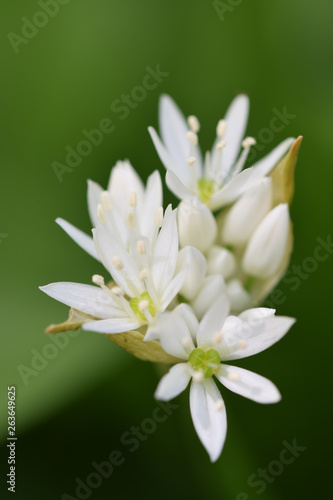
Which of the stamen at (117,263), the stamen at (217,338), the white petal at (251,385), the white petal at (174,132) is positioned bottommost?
the white petal at (251,385)

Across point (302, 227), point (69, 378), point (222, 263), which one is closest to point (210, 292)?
point (222, 263)

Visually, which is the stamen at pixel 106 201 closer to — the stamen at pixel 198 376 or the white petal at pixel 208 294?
the white petal at pixel 208 294

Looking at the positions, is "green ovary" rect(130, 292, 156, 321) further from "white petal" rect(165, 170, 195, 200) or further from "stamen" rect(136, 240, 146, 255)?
"white petal" rect(165, 170, 195, 200)

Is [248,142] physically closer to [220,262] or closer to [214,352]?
[220,262]

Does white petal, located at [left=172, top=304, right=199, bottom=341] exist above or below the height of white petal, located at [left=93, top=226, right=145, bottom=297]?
below

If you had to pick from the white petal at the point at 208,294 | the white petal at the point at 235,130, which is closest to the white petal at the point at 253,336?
the white petal at the point at 208,294

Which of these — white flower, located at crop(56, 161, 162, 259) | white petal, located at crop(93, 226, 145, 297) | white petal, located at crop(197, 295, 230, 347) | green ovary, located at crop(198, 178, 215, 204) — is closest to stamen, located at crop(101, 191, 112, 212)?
white flower, located at crop(56, 161, 162, 259)
